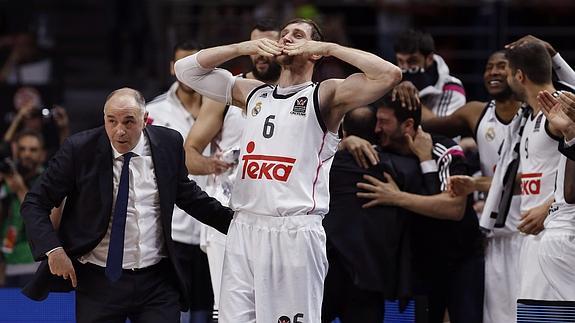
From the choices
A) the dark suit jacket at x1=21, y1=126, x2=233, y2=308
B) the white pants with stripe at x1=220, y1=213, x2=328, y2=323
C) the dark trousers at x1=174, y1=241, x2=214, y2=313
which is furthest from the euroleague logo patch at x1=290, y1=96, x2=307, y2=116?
the dark trousers at x1=174, y1=241, x2=214, y2=313

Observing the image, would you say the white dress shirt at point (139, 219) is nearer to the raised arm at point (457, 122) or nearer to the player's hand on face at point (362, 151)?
the player's hand on face at point (362, 151)

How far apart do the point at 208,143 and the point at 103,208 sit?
1727 mm

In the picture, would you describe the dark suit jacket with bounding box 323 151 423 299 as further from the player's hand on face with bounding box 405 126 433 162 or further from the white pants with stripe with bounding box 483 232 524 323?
the white pants with stripe with bounding box 483 232 524 323

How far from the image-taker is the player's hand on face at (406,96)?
8.54 m

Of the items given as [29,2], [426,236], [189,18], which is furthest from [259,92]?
[29,2]

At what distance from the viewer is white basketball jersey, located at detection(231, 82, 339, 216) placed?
7.09 metres

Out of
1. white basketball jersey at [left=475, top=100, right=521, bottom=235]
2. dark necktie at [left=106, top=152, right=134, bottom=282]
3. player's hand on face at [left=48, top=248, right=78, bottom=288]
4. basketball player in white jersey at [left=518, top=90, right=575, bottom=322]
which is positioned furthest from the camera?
white basketball jersey at [left=475, top=100, right=521, bottom=235]

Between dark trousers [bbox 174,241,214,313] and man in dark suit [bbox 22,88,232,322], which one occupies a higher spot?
man in dark suit [bbox 22,88,232,322]

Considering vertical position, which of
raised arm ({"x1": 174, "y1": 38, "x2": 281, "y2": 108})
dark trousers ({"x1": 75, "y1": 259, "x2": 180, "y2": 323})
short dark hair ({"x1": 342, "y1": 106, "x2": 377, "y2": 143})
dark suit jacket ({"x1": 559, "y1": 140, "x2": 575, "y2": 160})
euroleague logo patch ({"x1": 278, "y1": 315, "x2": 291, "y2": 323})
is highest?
raised arm ({"x1": 174, "y1": 38, "x2": 281, "y2": 108})

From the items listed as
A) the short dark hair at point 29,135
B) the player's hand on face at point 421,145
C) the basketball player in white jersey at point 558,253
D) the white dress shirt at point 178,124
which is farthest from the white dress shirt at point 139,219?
the short dark hair at point 29,135

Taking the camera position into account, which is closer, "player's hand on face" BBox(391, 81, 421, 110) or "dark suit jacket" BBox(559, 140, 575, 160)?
→ "dark suit jacket" BBox(559, 140, 575, 160)

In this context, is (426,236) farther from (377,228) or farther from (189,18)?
(189,18)

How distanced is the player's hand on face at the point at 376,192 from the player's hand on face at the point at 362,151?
10 centimetres

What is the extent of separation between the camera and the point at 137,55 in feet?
52.0
